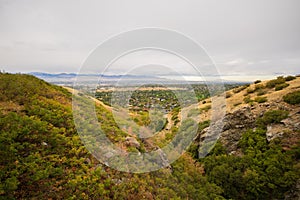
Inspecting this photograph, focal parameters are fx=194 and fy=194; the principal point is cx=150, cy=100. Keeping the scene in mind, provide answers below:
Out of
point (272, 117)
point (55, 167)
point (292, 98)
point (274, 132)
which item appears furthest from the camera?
point (292, 98)

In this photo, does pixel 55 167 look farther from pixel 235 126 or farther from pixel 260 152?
pixel 235 126

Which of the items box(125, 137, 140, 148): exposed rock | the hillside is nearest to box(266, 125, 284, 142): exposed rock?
the hillside

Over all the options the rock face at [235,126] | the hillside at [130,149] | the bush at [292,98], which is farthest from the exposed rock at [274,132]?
the bush at [292,98]

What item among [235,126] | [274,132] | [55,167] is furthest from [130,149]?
[235,126]

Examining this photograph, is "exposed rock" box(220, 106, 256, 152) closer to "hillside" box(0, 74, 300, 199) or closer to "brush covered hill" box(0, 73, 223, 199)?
"hillside" box(0, 74, 300, 199)

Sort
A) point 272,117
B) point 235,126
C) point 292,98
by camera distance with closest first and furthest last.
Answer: point 272,117 → point 292,98 → point 235,126

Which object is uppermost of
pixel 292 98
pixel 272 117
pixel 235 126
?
pixel 292 98
